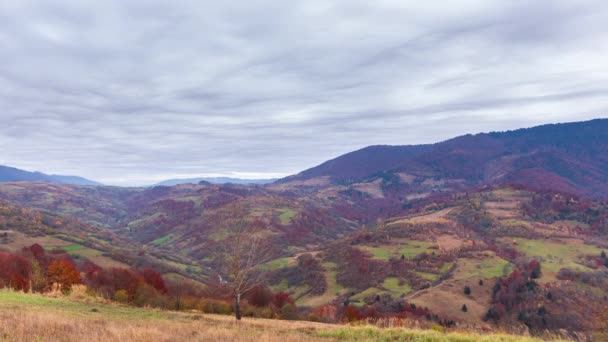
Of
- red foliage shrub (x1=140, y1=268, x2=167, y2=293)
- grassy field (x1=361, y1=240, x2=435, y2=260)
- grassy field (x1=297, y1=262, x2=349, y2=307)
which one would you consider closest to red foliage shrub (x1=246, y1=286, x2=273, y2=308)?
red foliage shrub (x1=140, y1=268, x2=167, y2=293)

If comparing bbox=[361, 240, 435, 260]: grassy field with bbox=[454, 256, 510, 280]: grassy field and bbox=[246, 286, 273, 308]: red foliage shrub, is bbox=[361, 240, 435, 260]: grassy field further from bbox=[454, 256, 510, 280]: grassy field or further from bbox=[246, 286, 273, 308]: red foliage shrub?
bbox=[246, 286, 273, 308]: red foliage shrub

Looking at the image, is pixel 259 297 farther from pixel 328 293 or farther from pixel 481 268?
pixel 481 268

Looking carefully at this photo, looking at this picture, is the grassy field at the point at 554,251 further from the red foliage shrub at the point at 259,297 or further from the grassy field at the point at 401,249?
the red foliage shrub at the point at 259,297

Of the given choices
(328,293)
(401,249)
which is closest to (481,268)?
(401,249)

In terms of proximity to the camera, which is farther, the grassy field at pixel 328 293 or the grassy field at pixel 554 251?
the grassy field at pixel 554 251

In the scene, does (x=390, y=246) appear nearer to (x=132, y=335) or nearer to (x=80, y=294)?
(x=80, y=294)

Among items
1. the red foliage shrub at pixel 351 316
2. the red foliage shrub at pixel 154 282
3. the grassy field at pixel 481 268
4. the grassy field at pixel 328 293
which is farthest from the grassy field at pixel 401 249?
the red foliage shrub at pixel 154 282

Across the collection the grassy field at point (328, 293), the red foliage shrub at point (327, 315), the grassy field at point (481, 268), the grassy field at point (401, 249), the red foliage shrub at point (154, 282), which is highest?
the red foliage shrub at point (154, 282)

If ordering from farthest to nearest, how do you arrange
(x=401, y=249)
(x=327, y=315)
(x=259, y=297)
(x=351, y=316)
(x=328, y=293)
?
(x=401, y=249) < (x=328, y=293) < (x=259, y=297) < (x=327, y=315) < (x=351, y=316)

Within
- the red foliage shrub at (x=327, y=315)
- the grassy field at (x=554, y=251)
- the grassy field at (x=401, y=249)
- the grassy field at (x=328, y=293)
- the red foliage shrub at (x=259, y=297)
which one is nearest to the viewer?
the red foliage shrub at (x=327, y=315)

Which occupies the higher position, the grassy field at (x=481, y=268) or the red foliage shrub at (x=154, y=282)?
the red foliage shrub at (x=154, y=282)

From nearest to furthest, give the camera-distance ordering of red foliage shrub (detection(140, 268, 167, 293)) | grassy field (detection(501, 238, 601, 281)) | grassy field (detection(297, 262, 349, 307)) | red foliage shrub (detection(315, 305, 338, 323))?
red foliage shrub (detection(315, 305, 338, 323))
red foliage shrub (detection(140, 268, 167, 293))
grassy field (detection(297, 262, 349, 307))
grassy field (detection(501, 238, 601, 281))

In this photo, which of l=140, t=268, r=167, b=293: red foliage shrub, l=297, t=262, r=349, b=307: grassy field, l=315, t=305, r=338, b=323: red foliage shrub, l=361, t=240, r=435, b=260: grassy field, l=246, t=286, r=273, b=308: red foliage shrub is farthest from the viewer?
l=361, t=240, r=435, b=260: grassy field

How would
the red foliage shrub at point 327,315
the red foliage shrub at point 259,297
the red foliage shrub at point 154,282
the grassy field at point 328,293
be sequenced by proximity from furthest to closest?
1. the grassy field at point 328,293
2. the red foliage shrub at point 259,297
3. the red foliage shrub at point 154,282
4. the red foliage shrub at point 327,315
